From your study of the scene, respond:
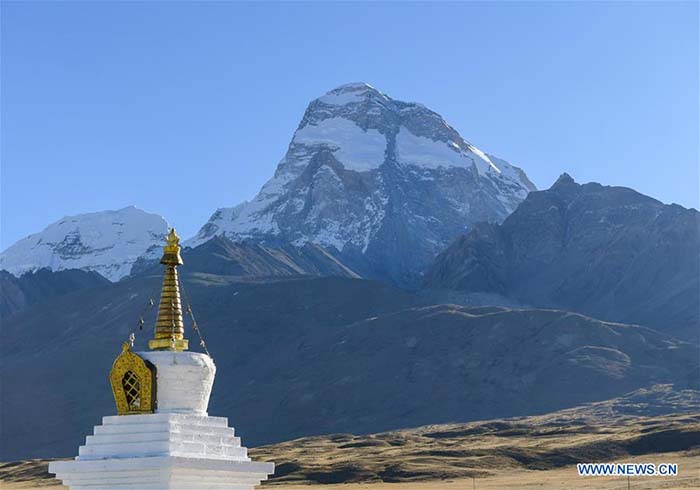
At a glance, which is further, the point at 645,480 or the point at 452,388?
the point at 452,388

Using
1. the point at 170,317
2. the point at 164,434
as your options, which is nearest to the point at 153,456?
the point at 164,434

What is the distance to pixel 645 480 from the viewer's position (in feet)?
319

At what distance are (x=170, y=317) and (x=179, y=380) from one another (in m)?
1.23

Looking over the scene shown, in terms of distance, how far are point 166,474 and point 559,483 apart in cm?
7735

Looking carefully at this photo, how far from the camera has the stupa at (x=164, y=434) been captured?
896 inches

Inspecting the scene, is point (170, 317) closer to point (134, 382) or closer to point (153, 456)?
Result: point (134, 382)

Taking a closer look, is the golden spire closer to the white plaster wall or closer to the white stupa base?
the white plaster wall

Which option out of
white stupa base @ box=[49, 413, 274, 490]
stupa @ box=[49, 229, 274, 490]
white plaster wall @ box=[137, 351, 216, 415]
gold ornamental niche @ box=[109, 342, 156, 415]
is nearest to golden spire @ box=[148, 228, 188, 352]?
stupa @ box=[49, 229, 274, 490]

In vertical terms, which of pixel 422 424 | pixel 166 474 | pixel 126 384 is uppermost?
pixel 422 424

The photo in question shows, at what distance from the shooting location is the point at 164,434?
22.8 metres

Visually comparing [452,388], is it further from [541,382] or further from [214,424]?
[214,424]

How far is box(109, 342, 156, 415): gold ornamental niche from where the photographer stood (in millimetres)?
23484

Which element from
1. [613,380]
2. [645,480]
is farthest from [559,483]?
[613,380]

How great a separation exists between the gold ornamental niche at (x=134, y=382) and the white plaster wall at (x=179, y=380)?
0.13 meters
